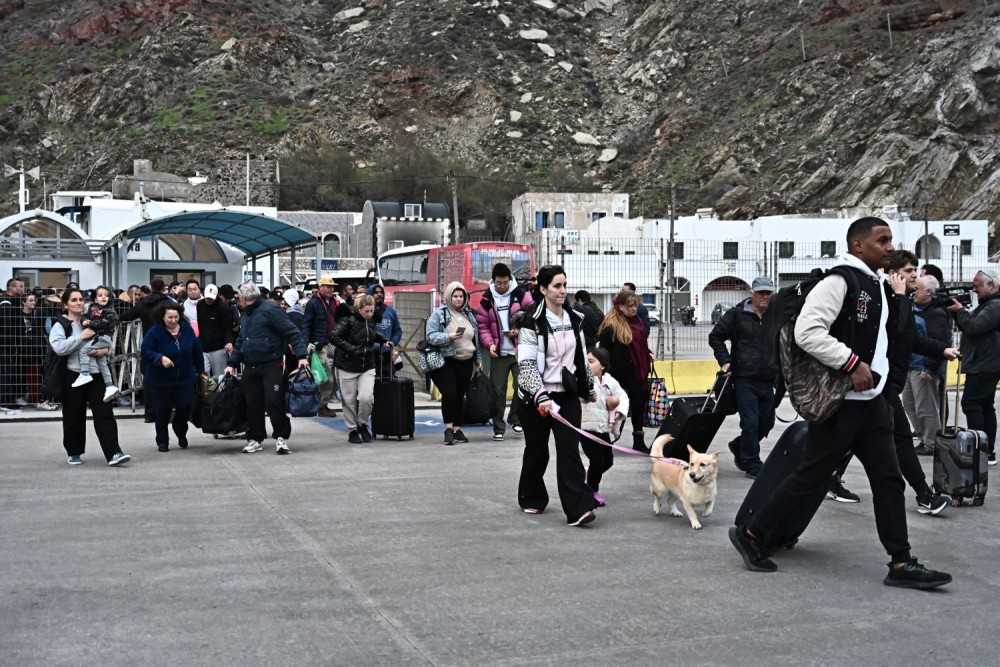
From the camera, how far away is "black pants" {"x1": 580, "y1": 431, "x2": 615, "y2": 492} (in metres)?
8.09

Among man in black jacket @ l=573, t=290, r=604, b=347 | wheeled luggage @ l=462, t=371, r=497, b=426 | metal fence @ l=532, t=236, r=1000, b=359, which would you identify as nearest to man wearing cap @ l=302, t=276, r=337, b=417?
wheeled luggage @ l=462, t=371, r=497, b=426

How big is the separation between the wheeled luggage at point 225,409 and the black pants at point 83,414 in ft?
4.06

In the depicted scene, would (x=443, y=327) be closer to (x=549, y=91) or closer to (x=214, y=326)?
(x=214, y=326)

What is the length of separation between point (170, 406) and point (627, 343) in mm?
4752

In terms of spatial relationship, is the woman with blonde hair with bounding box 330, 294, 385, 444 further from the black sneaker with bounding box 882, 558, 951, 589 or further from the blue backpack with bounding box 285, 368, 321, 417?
the black sneaker with bounding box 882, 558, 951, 589

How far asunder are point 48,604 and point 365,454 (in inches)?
227

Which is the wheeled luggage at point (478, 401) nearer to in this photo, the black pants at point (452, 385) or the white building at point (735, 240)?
the black pants at point (452, 385)

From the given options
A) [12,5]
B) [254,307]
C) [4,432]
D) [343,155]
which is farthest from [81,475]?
[12,5]

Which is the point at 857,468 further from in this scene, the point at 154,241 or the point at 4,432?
the point at 154,241

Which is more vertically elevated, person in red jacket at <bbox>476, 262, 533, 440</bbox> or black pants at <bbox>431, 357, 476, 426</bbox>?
person in red jacket at <bbox>476, 262, 533, 440</bbox>

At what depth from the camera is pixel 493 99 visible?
98188 mm

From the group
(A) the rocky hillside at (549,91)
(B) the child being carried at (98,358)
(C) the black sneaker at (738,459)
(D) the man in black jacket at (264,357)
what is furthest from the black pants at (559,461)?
(A) the rocky hillside at (549,91)

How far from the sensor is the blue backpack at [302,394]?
11.7 metres

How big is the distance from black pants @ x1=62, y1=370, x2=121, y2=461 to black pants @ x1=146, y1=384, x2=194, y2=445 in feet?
3.24
